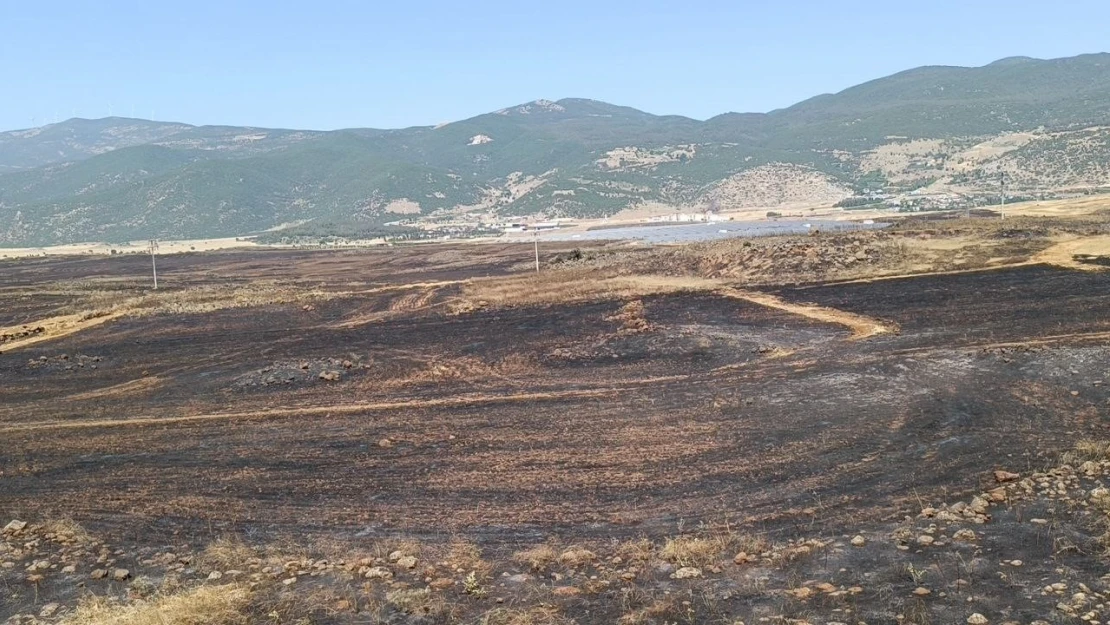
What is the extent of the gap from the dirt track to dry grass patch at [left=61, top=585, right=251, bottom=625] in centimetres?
262

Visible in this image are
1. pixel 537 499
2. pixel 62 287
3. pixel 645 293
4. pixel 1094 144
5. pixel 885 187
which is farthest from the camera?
pixel 885 187

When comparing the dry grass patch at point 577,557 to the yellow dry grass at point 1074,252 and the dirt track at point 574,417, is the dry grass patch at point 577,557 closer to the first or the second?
the dirt track at point 574,417

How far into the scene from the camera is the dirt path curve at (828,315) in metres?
28.1

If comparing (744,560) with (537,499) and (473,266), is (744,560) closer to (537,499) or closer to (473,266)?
(537,499)

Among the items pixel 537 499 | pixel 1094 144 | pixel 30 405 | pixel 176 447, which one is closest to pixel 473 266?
pixel 30 405

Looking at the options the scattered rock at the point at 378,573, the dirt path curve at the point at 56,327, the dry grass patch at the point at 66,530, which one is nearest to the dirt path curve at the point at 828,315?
the scattered rock at the point at 378,573

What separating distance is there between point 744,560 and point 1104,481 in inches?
264

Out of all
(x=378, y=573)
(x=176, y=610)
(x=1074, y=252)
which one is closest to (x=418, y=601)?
(x=378, y=573)

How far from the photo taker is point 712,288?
42844mm

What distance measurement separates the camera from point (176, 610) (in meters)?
10.1

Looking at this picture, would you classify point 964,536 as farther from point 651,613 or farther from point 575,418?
point 575,418

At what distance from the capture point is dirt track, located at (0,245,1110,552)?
13844 mm

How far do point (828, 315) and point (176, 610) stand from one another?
91.5 ft

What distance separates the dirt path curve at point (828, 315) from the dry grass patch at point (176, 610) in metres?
22.5
